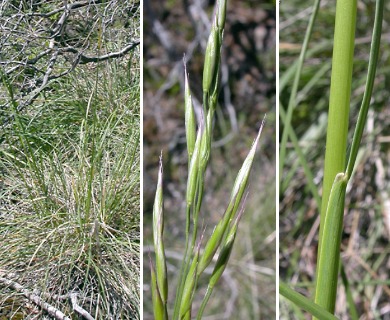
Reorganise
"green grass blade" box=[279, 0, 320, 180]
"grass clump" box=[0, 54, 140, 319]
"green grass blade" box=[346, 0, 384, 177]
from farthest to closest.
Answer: "grass clump" box=[0, 54, 140, 319], "green grass blade" box=[279, 0, 320, 180], "green grass blade" box=[346, 0, 384, 177]

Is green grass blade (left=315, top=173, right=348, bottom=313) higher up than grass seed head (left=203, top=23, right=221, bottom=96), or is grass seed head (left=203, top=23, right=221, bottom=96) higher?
grass seed head (left=203, top=23, right=221, bottom=96)

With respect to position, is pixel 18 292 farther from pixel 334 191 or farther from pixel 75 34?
pixel 334 191

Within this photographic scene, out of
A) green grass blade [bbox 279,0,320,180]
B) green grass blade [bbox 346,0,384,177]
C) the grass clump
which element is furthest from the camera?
the grass clump

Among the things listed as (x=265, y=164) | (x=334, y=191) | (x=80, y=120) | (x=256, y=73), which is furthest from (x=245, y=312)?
(x=334, y=191)

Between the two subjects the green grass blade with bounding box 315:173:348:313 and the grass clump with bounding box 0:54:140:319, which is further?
the grass clump with bounding box 0:54:140:319

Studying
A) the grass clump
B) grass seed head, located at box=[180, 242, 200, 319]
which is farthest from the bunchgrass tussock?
the grass clump

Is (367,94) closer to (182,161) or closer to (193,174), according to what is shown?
(193,174)

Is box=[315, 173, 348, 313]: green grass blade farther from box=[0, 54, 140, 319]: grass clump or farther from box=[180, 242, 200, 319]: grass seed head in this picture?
box=[0, 54, 140, 319]: grass clump

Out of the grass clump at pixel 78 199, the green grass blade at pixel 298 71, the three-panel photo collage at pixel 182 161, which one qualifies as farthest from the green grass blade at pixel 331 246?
the grass clump at pixel 78 199
